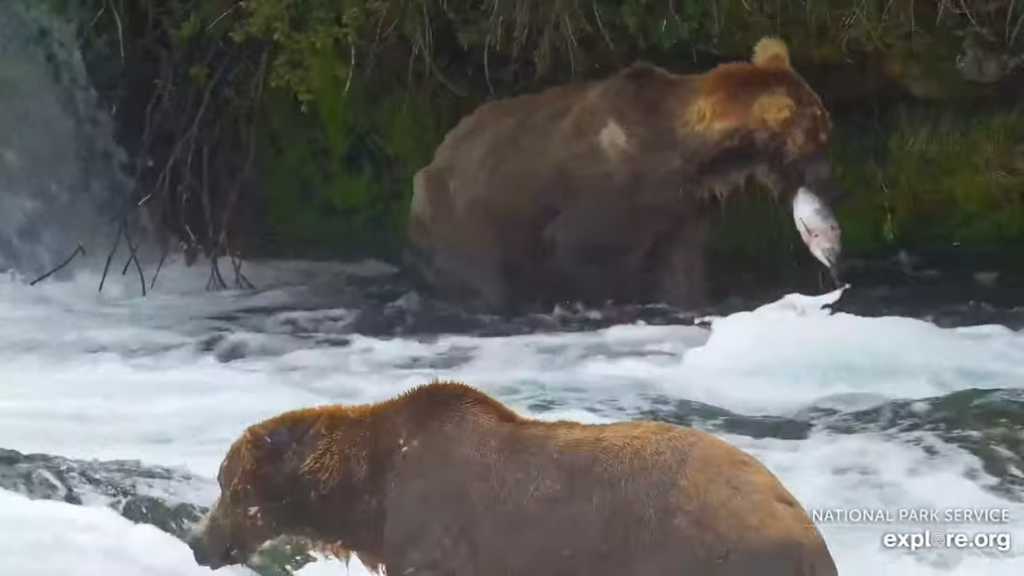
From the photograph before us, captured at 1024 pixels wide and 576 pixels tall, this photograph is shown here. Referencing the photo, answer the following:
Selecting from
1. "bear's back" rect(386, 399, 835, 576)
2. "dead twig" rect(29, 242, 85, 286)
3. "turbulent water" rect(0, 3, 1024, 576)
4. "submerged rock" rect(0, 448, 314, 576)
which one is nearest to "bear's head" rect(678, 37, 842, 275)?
"turbulent water" rect(0, 3, 1024, 576)

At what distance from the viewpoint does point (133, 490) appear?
5.47ft

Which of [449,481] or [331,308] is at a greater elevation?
[331,308]

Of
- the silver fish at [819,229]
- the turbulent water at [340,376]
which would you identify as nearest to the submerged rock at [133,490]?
the turbulent water at [340,376]

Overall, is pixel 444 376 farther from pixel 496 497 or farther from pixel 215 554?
pixel 215 554

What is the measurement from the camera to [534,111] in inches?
66.9

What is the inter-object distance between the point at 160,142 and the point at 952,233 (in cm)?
113

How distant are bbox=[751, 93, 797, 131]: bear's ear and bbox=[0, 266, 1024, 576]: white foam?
0.82 feet


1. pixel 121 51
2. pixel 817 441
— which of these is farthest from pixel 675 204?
pixel 121 51

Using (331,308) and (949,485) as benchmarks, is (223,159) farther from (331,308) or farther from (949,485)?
(949,485)

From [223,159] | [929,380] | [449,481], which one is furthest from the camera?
[223,159]

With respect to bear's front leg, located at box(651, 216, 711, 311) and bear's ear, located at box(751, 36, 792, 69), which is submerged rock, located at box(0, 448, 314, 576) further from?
bear's ear, located at box(751, 36, 792, 69)

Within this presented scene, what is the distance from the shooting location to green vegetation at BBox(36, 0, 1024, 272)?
1.67 metres

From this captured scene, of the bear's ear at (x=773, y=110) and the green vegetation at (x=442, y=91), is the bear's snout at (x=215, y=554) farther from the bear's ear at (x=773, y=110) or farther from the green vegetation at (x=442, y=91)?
the bear's ear at (x=773, y=110)

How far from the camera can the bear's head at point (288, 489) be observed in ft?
5.13
